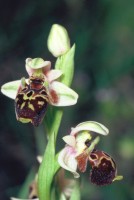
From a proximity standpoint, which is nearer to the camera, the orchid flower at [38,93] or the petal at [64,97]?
the orchid flower at [38,93]

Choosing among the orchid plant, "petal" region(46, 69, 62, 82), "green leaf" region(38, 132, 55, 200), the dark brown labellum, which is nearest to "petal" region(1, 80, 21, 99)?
the orchid plant

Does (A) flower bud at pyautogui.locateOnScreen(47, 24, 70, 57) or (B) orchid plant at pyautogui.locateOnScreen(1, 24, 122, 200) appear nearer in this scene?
(B) orchid plant at pyautogui.locateOnScreen(1, 24, 122, 200)

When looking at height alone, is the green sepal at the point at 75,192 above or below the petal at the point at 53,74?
below

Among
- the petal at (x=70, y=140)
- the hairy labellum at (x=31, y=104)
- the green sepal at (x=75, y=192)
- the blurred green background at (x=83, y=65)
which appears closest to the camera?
the hairy labellum at (x=31, y=104)

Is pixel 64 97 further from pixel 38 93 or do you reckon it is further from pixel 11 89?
pixel 11 89

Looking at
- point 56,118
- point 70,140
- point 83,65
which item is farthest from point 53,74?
point 83,65

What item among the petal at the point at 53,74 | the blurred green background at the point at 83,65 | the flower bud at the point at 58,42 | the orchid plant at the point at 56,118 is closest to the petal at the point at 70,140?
the orchid plant at the point at 56,118

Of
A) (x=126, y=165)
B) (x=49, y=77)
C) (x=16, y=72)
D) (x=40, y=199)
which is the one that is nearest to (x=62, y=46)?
(x=49, y=77)

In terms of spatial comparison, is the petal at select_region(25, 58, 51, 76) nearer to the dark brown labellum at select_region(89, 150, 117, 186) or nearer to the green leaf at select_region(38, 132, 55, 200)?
the green leaf at select_region(38, 132, 55, 200)

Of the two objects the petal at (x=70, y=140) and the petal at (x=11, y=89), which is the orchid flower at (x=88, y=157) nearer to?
the petal at (x=70, y=140)
